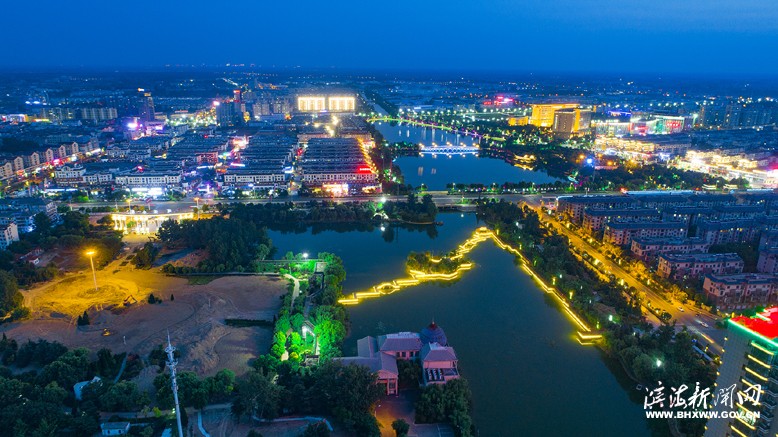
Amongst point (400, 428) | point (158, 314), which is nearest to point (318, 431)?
point (400, 428)

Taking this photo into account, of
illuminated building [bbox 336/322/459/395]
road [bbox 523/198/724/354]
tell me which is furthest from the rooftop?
illuminated building [bbox 336/322/459/395]

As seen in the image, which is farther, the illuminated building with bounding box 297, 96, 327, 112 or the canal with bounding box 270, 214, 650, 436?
the illuminated building with bounding box 297, 96, 327, 112

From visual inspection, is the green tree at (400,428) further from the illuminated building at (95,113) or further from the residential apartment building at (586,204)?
the illuminated building at (95,113)

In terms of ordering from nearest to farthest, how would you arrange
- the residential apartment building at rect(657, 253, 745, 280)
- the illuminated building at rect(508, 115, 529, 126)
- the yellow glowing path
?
the yellow glowing path → the residential apartment building at rect(657, 253, 745, 280) → the illuminated building at rect(508, 115, 529, 126)

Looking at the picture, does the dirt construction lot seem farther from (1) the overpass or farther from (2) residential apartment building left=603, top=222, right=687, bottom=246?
(1) the overpass

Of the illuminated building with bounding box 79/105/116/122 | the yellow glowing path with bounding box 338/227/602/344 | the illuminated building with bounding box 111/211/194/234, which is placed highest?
the illuminated building with bounding box 79/105/116/122

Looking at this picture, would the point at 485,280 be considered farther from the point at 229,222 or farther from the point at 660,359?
the point at 229,222

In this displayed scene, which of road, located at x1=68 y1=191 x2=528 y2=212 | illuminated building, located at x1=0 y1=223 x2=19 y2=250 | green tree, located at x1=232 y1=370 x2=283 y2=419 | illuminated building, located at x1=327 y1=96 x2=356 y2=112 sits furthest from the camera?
illuminated building, located at x1=327 y1=96 x2=356 y2=112
